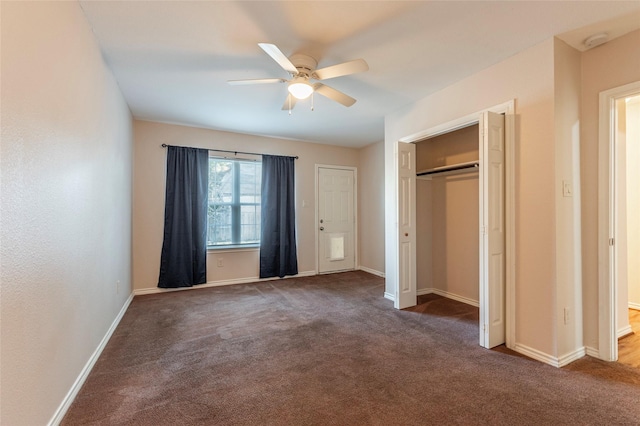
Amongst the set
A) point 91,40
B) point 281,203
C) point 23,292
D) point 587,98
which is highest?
point 91,40

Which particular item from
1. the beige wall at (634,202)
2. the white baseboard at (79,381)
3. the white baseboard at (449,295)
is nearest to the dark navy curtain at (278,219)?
the white baseboard at (449,295)

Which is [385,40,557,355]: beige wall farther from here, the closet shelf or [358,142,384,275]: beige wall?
[358,142,384,275]: beige wall

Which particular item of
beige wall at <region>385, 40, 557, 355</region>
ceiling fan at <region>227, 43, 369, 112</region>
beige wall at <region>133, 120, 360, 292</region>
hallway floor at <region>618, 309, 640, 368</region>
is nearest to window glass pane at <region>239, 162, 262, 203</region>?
beige wall at <region>133, 120, 360, 292</region>

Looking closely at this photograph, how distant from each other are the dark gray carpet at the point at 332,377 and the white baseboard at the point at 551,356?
2.4 inches

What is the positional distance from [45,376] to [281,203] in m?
3.83

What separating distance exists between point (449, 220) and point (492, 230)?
147 centimetres

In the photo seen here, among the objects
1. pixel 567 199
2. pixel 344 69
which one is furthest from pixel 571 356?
pixel 344 69

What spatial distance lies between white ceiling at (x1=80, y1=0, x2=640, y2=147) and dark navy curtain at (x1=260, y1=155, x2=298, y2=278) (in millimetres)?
1796

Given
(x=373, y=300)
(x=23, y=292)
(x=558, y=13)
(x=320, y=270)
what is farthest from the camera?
(x=320, y=270)

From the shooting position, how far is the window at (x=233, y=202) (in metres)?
4.76

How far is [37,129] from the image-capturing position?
4.55 ft

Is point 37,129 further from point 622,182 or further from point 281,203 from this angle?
point 622,182

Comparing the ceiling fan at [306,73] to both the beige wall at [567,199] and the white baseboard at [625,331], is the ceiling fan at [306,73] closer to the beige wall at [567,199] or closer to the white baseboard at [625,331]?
the beige wall at [567,199]

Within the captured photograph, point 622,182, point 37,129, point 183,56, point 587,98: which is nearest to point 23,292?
point 37,129
